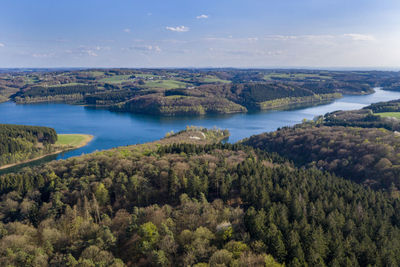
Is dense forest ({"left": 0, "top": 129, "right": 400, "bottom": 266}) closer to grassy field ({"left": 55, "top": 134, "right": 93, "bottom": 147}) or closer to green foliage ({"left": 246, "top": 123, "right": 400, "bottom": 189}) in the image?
green foliage ({"left": 246, "top": 123, "right": 400, "bottom": 189})

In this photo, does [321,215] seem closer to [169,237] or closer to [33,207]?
[169,237]

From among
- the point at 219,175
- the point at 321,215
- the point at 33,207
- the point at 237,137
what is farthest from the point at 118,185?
the point at 237,137

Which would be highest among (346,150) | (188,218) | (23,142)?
(188,218)

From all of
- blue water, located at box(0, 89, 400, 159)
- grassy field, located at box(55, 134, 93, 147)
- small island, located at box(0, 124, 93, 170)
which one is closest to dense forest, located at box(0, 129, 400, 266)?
small island, located at box(0, 124, 93, 170)

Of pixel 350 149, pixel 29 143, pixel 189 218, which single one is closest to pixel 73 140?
pixel 29 143

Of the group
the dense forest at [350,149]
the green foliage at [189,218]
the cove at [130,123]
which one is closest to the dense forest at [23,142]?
the cove at [130,123]

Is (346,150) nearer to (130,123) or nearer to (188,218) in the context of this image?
(188,218)
